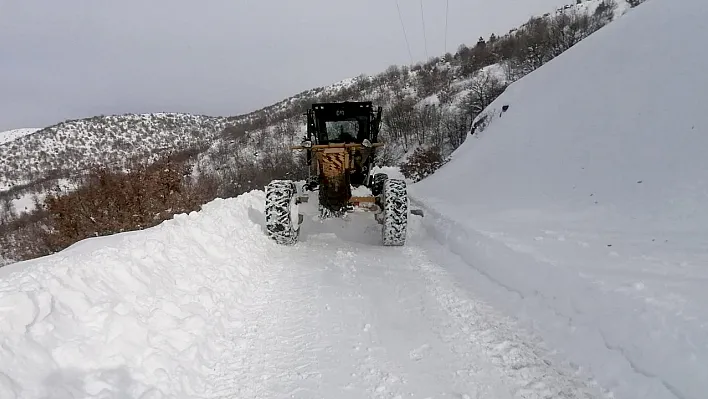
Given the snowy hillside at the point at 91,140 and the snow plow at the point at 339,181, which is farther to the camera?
the snowy hillside at the point at 91,140

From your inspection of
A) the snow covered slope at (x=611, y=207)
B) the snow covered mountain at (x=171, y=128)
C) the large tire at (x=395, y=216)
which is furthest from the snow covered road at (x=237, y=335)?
the snow covered mountain at (x=171, y=128)

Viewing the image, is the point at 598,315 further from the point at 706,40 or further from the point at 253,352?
the point at 706,40

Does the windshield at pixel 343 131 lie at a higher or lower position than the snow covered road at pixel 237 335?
higher

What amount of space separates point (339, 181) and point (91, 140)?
532ft

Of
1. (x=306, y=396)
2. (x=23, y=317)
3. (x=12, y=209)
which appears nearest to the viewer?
(x=23, y=317)

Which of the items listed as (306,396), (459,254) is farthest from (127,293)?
(459,254)

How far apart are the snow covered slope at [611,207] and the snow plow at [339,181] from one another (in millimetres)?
1230

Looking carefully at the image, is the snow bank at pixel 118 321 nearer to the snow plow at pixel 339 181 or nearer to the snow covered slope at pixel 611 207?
the snow plow at pixel 339 181

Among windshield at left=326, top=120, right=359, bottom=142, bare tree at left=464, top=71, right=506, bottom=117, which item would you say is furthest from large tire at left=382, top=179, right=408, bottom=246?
bare tree at left=464, top=71, right=506, bottom=117

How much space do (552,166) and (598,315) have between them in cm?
907

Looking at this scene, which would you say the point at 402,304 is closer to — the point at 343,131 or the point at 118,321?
the point at 118,321

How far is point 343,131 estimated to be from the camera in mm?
8633

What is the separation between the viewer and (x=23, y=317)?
9.48 feet

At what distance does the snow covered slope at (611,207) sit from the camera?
3.19 m
